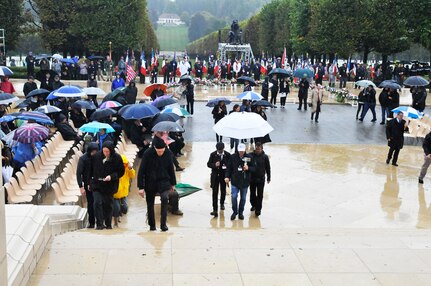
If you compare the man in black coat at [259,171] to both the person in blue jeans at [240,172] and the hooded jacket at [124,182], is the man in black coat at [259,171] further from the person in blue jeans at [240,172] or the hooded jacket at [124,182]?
the hooded jacket at [124,182]

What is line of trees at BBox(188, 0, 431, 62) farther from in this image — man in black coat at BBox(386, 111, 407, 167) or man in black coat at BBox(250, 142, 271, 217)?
man in black coat at BBox(250, 142, 271, 217)

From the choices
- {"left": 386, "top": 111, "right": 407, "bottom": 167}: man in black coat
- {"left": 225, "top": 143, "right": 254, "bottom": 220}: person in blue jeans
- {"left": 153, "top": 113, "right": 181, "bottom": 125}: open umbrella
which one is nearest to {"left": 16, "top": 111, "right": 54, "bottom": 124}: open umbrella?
{"left": 153, "top": 113, "right": 181, "bottom": 125}: open umbrella

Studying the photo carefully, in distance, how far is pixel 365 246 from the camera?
24.9ft

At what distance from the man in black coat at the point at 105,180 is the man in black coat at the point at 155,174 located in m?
0.51

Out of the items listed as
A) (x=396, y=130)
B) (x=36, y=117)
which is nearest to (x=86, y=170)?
(x=36, y=117)

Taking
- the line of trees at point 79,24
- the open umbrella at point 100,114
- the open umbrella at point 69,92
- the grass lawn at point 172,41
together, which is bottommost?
the open umbrella at point 100,114

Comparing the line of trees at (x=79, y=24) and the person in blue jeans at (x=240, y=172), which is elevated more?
the line of trees at (x=79, y=24)

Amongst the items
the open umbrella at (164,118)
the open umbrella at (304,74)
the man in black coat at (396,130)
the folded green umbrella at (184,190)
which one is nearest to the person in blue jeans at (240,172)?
the folded green umbrella at (184,190)

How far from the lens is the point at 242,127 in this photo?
11500 millimetres

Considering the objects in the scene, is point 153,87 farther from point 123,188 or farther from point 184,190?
point 123,188

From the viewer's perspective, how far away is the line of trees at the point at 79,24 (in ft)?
148

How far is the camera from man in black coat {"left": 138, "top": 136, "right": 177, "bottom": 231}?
863 cm

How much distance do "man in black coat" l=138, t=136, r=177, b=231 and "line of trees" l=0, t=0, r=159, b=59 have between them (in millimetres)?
39526

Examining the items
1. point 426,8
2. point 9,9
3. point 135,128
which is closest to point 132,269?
point 135,128
